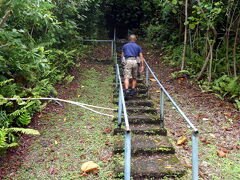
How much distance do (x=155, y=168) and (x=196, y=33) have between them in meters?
8.02

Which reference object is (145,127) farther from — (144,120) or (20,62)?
(20,62)

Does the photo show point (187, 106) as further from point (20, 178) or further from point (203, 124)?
point (20, 178)

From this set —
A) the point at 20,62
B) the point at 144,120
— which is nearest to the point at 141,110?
the point at 144,120

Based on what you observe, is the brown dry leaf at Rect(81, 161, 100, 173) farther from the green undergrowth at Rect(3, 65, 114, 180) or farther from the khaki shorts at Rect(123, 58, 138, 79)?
the khaki shorts at Rect(123, 58, 138, 79)

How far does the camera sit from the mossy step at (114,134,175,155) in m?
4.46

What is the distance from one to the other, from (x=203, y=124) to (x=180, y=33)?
704 centimetres

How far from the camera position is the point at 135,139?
4.89 m

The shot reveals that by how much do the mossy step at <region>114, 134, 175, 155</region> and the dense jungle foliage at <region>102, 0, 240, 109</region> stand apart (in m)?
3.07

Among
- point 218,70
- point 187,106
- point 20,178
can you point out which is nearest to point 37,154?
point 20,178

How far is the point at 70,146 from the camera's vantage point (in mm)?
4887

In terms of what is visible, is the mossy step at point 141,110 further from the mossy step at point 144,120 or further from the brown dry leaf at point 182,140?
the brown dry leaf at point 182,140

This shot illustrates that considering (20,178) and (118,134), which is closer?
(20,178)

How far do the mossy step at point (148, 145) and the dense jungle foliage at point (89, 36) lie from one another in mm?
1806

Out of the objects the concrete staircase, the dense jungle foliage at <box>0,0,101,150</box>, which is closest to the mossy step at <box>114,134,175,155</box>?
the concrete staircase
